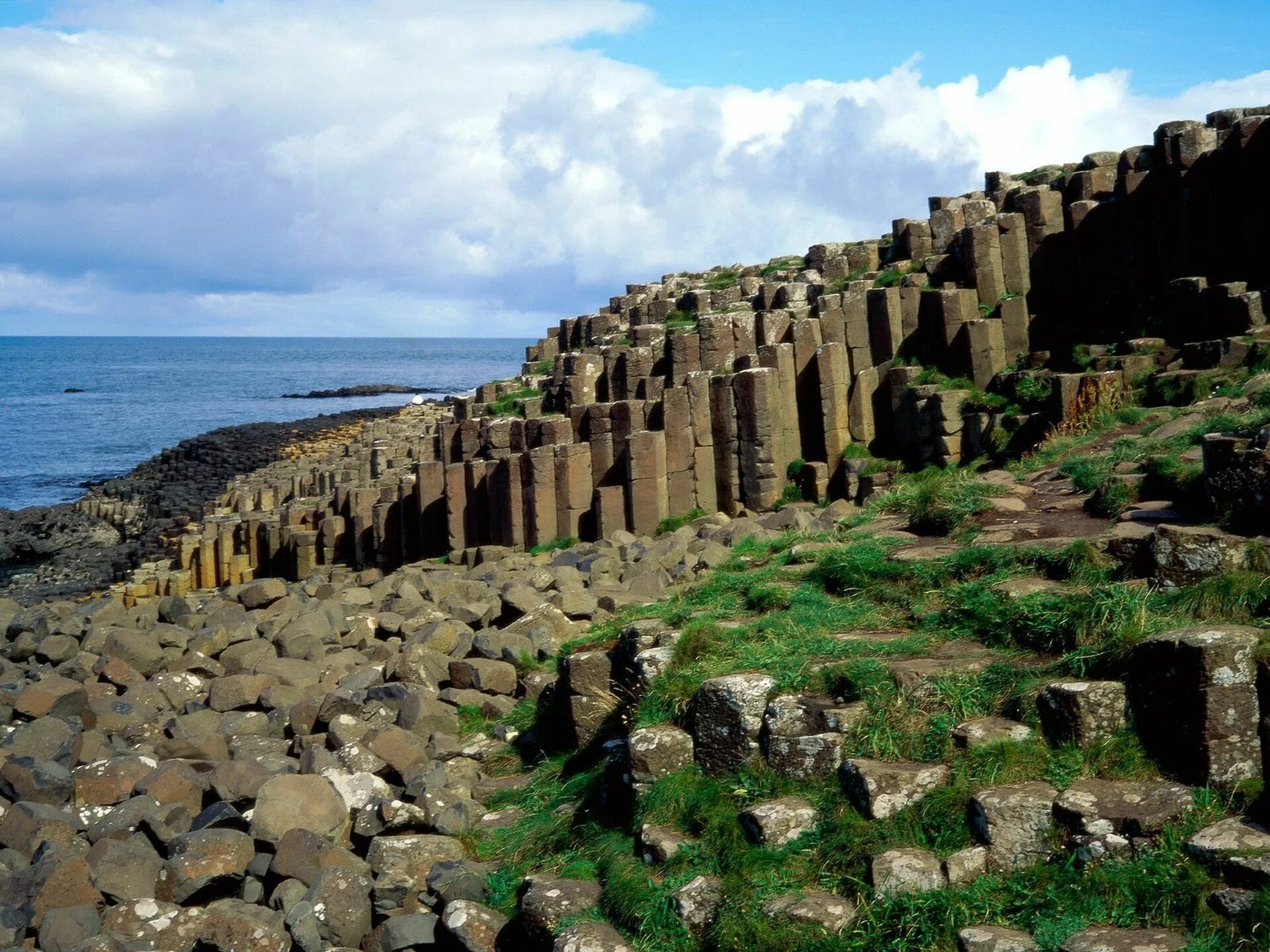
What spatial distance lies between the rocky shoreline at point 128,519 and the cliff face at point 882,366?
787 centimetres

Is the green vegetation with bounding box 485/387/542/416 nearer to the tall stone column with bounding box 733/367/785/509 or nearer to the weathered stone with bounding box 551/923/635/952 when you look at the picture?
the tall stone column with bounding box 733/367/785/509

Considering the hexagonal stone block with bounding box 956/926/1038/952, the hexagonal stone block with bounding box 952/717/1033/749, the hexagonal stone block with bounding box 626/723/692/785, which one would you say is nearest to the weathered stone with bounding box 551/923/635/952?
the hexagonal stone block with bounding box 626/723/692/785

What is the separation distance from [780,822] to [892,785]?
28.7 inches

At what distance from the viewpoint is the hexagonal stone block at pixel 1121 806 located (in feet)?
22.7

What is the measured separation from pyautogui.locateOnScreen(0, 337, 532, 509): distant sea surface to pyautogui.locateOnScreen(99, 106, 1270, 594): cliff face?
36405 mm

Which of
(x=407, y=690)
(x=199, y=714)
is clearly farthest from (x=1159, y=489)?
(x=199, y=714)

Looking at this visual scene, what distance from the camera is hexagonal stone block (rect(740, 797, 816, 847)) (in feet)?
25.7

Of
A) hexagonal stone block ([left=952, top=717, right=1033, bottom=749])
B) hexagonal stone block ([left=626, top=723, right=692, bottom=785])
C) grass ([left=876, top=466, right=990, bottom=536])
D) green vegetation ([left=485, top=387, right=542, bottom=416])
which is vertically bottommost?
hexagonal stone block ([left=626, top=723, right=692, bottom=785])

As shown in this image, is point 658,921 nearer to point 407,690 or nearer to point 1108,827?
point 1108,827

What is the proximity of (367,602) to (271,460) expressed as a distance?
33.5 meters

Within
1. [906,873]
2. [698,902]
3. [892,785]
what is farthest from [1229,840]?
[698,902]

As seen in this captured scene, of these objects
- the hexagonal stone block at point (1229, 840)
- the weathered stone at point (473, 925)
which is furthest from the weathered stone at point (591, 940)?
the hexagonal stone block at point (1229, 840)

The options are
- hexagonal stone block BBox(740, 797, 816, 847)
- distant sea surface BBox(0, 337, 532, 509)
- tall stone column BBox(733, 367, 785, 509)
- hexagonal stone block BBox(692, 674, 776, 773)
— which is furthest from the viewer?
distant sea surface BBox(0, 337, 532, 509)

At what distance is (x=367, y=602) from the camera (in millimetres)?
17188
